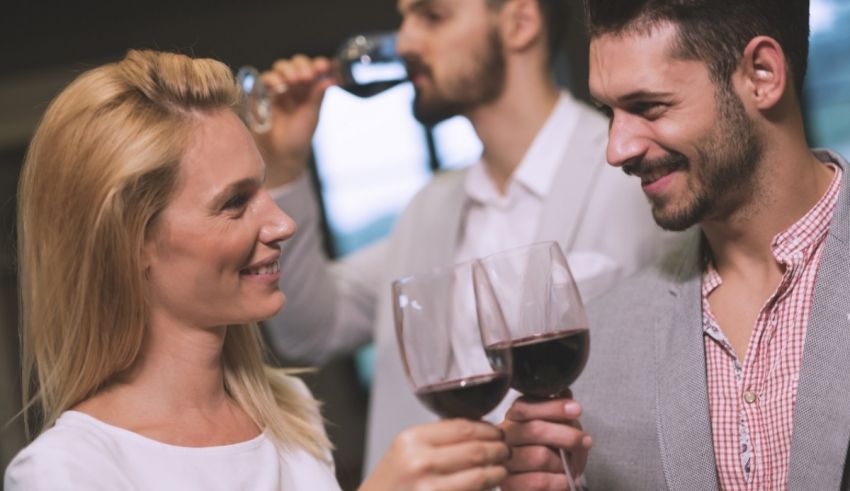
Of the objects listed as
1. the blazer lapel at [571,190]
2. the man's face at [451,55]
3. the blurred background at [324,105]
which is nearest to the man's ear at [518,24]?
the man's face at [451,55]

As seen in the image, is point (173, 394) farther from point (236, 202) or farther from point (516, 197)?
point (516, 197)

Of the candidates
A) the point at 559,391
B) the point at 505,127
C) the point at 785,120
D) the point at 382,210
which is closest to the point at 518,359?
the point at 559,391

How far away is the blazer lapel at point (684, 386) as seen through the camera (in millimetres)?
2072

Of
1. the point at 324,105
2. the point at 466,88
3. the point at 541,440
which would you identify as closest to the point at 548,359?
the point at 541,440

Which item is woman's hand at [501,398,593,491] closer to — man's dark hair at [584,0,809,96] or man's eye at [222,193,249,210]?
man's eye at [222,193,249,210]

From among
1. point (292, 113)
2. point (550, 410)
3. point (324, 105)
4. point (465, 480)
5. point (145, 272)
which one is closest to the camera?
point (465, 480)

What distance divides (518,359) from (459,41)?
167 centimetres

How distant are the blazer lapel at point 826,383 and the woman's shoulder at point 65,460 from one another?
1.14 metres

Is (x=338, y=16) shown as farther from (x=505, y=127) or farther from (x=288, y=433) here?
(x=288, y=433)

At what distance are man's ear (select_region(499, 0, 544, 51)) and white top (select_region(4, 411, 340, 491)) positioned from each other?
5.26 ft

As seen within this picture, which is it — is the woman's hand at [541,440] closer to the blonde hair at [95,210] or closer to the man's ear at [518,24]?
the blonde hair at [95,210]

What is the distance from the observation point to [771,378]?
207 cm

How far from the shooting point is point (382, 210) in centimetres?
735

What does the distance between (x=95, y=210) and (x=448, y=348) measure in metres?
0.67
